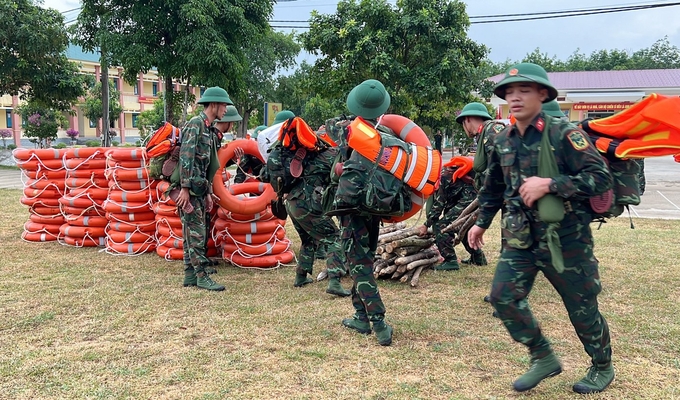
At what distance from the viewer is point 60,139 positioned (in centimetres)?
3984

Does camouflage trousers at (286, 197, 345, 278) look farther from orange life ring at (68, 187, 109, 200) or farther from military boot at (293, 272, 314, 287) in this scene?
orange life ring at (68, 187, 109, 200)

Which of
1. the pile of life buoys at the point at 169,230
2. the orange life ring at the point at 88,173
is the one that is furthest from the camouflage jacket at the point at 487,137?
the orange life ring at the point at 88,173

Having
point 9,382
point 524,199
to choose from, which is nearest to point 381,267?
point 524,199

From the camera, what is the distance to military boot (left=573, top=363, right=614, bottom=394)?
305 cm

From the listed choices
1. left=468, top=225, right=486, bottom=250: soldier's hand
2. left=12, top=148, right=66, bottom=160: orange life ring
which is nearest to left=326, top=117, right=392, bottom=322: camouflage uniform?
left=468, top=225, right=486, bottom=250: soldier's hand

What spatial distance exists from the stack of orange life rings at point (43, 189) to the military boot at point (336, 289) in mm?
4457

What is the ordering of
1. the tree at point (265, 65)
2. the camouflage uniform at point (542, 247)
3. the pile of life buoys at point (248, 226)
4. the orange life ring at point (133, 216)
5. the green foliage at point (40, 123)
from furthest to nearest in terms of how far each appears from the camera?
the tree at point (265, 65) → the green foliage at point (40, 123) → the orange life ring at point (133, 216) → the pile of life buoys at point (248, 226) → the camouflage uniform at point (542, 247)

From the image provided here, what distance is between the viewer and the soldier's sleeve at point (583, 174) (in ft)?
8.74

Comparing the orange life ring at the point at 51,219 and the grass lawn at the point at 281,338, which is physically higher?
the orange life ring at the point at 51,219

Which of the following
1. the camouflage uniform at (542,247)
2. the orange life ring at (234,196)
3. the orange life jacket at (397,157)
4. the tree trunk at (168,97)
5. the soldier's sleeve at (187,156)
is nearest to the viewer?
the camouflage uniform at (542,247)

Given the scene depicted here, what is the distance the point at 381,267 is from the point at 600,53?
53.5 m

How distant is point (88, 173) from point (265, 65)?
Answer: 83.4ft

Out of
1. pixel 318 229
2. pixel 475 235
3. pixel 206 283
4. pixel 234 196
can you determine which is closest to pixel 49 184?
pixel 234 196

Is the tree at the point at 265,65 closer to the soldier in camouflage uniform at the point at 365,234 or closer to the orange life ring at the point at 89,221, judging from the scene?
the orange life ring at the point at 89,221
